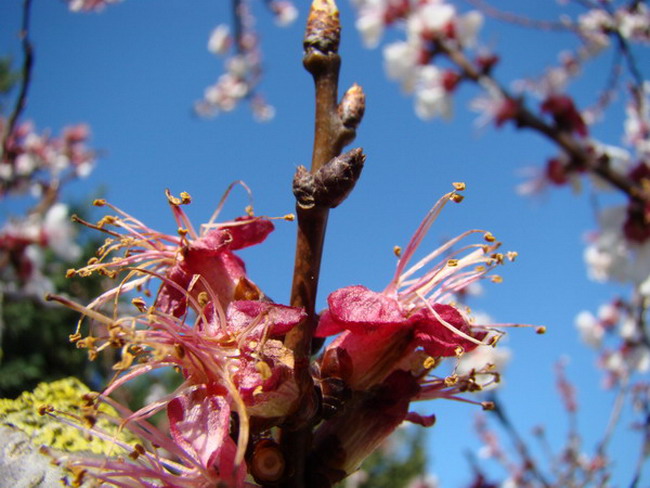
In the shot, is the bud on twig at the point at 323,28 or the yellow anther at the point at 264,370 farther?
the bud on twig at the point at 323,28

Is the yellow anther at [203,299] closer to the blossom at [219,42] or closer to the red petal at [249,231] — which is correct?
the red petal at [249,231]

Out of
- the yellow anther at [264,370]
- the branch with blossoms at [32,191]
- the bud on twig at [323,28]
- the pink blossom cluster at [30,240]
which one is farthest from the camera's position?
the pink blossom cluster at [30,240]

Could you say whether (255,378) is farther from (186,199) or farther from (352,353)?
(186,199)

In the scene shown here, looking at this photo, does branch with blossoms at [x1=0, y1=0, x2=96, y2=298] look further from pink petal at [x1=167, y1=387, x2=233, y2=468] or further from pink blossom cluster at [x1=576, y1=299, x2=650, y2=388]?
pink blossom cluster at [x1=576, y1=299, x2=650, y2=388]

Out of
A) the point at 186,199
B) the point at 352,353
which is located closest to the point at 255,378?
the point at 352,353

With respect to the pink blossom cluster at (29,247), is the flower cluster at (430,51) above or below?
above

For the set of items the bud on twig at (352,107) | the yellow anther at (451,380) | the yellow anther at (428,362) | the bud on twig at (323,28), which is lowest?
the yellow anther at (451,380)

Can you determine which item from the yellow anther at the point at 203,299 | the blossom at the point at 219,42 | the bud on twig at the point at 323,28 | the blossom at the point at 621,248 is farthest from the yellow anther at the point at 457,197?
the blossom at the point at 219,42

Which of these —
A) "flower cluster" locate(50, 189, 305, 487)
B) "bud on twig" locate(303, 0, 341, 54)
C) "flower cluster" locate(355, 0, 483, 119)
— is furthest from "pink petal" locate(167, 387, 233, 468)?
"flower cluster" locate(355, 0, 483, 119)
